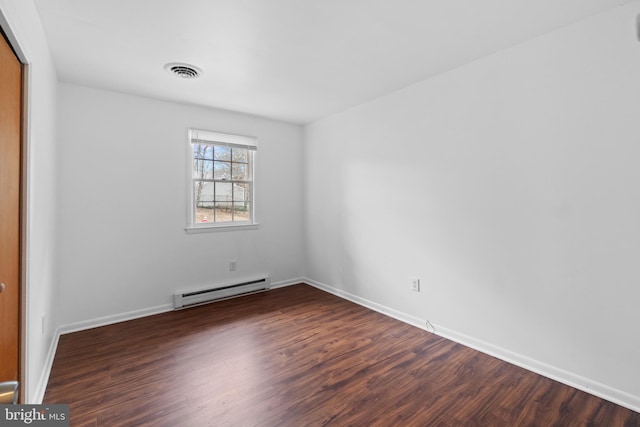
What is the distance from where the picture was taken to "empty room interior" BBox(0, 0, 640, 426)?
1.83 m

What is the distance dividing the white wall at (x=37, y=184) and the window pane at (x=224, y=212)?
5.53 ft

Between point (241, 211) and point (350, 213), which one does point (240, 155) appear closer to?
point (241, 211)

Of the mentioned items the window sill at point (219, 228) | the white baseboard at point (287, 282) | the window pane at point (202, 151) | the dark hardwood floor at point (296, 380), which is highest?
the window pane at point (202, 151)

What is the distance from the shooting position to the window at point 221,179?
374 cm

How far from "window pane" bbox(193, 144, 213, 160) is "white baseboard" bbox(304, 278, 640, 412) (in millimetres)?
2843

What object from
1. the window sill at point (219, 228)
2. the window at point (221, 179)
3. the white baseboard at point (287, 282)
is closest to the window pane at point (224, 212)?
the window at point (221, 179)

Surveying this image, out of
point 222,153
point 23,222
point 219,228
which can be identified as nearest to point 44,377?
point 23,222

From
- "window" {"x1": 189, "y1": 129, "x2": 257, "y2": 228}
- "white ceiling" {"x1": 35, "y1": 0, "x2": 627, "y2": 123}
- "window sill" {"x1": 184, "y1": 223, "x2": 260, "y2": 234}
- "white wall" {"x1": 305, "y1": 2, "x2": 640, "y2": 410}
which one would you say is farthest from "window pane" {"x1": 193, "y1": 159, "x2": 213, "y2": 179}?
"white wall" {"x1": 305, "y1": 2, "x2": 640, "y2": 410}

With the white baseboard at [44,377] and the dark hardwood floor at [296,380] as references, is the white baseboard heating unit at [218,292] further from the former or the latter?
the white baseboard at [44,377]

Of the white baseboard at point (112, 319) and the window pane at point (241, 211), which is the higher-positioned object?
the window pane at point (241, 211)

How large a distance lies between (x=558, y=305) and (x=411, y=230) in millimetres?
A: 1311

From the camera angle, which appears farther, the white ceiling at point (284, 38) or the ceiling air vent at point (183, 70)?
the ceiling air vent at point (183, 70)

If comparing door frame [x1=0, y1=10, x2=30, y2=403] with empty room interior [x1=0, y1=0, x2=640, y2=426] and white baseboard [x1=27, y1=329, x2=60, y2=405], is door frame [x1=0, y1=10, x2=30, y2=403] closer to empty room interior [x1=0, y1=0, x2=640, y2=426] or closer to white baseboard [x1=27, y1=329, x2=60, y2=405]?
empty room interior [x1=0, y1=0, x2=640, y2=426]

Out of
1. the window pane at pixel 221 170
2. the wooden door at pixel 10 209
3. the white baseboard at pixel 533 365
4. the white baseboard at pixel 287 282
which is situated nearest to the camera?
the wooden door at pixel 10 209
